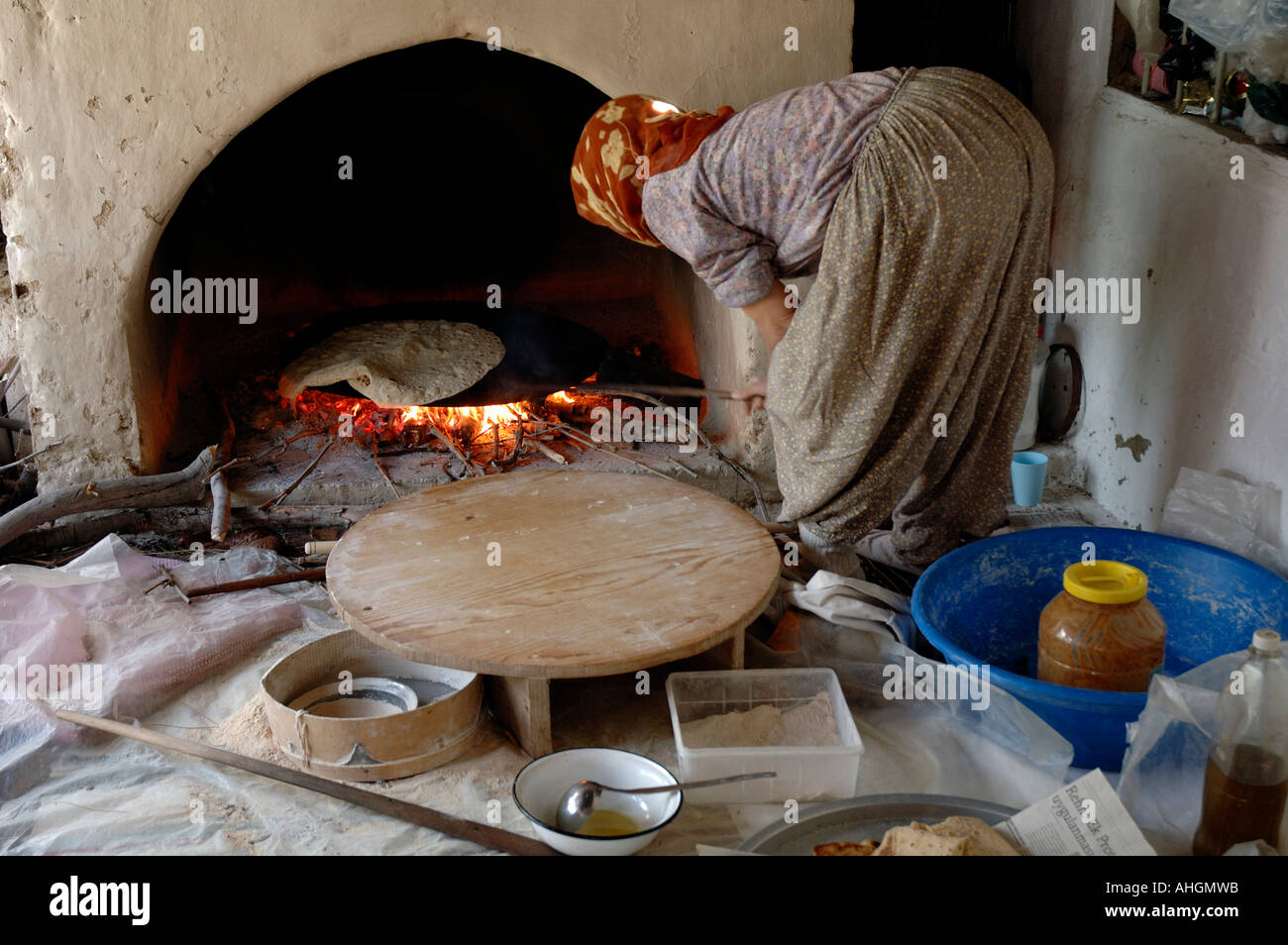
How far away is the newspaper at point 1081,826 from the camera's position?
1.68 meters

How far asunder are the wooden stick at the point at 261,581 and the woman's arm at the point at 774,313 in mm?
1209

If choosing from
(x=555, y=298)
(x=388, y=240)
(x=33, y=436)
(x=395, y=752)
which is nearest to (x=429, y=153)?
(x=388, y=240)

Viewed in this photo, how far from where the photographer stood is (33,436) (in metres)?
3.25

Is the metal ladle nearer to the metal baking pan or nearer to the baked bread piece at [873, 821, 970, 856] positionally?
the metal baking pan

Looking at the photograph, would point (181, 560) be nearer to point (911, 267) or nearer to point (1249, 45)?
point (911, 267)

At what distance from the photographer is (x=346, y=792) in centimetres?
201

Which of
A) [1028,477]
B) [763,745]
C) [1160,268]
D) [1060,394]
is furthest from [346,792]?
[1060,394]

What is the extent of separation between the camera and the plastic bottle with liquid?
169 cm

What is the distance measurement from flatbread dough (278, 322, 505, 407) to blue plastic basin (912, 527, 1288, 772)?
1.69 meters

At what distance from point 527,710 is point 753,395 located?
1.30 meters

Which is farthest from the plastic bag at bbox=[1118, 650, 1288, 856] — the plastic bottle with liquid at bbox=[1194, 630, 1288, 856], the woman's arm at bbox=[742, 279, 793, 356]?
the woman's arm at bbox=[742, 279, 793, 356]

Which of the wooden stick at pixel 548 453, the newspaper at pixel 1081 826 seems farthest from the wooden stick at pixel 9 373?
the newspaper at pixel 1081 826

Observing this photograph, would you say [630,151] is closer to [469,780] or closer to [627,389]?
[627,389]

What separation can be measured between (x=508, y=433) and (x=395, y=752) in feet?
5.58
